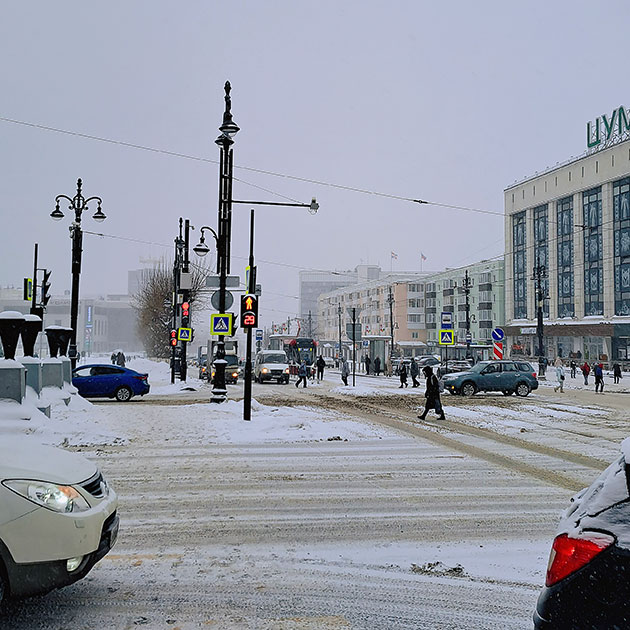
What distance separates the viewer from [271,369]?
44.6 m

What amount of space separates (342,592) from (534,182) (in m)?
83.2

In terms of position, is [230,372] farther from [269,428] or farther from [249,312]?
[269,428]

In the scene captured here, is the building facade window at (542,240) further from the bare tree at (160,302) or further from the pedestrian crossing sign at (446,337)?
the pedestrian crossing sign at (446,337)

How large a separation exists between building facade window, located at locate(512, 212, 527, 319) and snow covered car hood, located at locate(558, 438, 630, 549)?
273 feet

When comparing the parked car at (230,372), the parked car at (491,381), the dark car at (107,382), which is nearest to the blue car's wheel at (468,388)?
the parked car at (491,381)

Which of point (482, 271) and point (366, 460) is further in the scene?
point (482, 271)

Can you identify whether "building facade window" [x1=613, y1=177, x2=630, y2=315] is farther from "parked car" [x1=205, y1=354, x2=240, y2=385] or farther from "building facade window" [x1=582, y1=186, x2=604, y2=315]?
"parked car" [x1=205, y1=354, x2=240, y2=385]

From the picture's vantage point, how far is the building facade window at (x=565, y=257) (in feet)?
250

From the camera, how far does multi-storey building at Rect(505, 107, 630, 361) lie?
68750 mm

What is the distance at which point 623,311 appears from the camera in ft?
225

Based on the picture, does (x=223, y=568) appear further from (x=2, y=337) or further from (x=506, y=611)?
(x=2, y=337)

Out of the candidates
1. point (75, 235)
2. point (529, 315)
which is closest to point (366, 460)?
point (75, 235)

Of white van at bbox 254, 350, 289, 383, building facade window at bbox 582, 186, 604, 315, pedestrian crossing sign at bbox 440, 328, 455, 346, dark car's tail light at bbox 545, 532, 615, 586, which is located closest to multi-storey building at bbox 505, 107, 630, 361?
building facade window at bbox 582, 186, 604, 315

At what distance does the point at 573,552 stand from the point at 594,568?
13 centimetres
